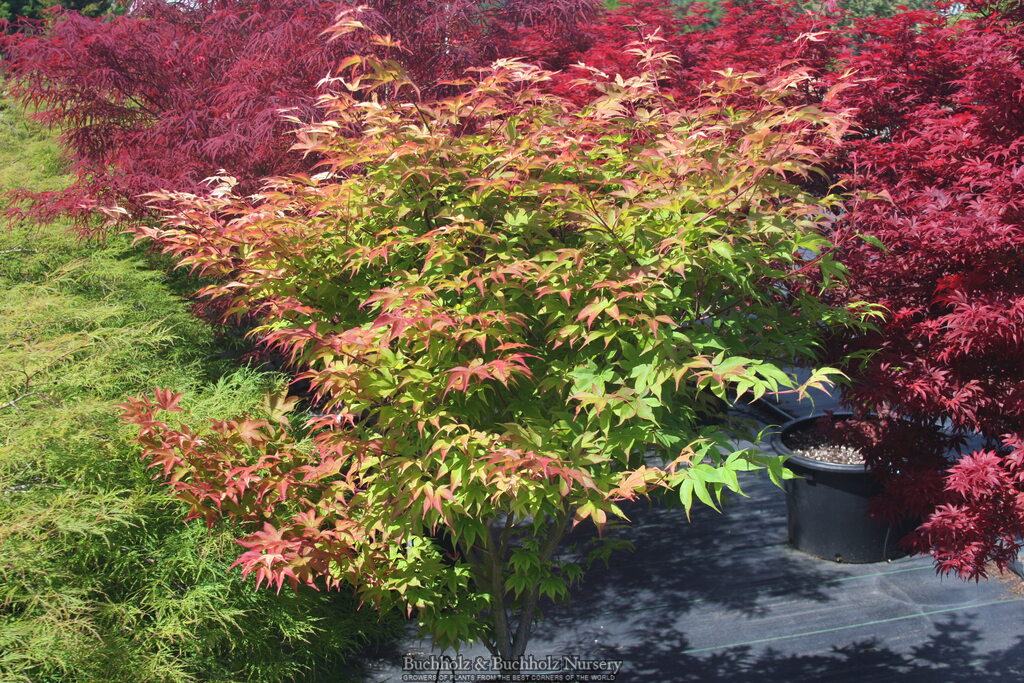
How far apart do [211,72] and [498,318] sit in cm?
379

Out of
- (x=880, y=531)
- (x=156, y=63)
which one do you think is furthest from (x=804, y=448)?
(x=156, y=63)

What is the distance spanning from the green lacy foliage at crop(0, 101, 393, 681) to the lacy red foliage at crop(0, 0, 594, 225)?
36.9 inches

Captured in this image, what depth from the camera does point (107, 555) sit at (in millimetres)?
2926

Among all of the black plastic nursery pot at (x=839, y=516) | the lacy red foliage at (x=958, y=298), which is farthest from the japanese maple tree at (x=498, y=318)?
the black plastic nursery pot at (x=839, y=516)

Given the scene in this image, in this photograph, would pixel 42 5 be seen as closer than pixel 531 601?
No

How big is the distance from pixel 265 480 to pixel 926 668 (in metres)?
3.43

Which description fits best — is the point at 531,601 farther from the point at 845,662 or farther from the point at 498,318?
the point at 845,662

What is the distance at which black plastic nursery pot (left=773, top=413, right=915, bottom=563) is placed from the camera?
192 inches

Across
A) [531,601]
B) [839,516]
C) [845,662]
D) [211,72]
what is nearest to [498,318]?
[531,601]

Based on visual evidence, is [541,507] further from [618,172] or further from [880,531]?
[880,531]

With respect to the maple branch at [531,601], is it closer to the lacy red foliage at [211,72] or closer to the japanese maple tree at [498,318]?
the japanese maple tree at [498,318]

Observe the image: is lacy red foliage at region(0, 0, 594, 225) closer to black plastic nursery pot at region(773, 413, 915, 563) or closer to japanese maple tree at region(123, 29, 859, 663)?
japanese maple tree at region(123, 29, 859, 663)

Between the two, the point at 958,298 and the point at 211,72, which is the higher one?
the point at 211,72

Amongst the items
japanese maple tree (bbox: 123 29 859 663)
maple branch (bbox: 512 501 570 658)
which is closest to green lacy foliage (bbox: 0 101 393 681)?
japanese maple tree (bbox: 123 29 859 663)
